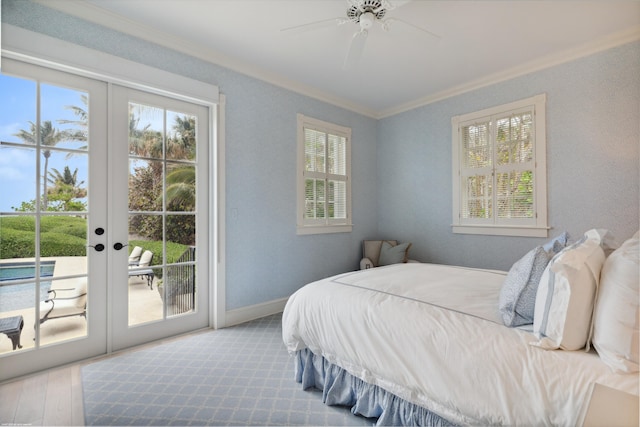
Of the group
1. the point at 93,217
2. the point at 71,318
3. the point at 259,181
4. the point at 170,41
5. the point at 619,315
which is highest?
the point at 170,41

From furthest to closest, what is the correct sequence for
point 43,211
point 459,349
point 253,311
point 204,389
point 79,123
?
point 253,311 → point 79,123 → point 43,211 → point 204,389 → point 459,349

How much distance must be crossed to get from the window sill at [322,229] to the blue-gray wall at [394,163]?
8 cm

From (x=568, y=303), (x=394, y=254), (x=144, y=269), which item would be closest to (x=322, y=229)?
(x=394, y=254)

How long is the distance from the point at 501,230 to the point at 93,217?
12.9ft

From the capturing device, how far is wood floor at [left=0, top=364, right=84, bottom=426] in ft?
5.50

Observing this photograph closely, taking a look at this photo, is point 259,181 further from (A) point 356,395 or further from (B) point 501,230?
(B) point 501,230

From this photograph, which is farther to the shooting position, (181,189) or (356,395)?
(181,189)

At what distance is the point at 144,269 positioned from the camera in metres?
2.68

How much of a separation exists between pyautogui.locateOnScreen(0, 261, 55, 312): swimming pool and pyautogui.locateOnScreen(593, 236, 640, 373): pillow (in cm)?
319

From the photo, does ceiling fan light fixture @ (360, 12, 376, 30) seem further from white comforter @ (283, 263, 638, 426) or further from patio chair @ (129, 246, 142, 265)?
patio chair @ (129, 246, 142, 265)

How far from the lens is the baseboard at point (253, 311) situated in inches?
122

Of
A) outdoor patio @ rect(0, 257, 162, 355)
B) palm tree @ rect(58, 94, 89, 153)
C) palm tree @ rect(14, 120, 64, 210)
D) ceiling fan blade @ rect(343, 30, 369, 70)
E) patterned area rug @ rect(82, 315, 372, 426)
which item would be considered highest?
ceiling fan blade @ rect(343, 30, 369, 70)

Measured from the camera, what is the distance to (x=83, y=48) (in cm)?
229

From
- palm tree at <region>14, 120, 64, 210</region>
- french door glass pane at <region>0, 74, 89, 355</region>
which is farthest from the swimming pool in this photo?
palm tree at <region>14, 120, 64, 210</region>
